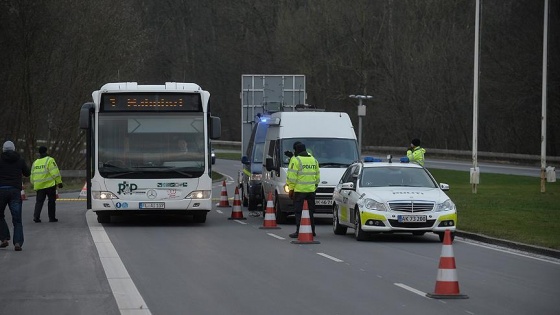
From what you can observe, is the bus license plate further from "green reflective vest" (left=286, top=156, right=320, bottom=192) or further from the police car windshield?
the police car windshield

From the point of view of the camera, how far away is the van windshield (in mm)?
27892

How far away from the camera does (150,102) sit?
86.2ft

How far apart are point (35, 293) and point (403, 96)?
5940 cm

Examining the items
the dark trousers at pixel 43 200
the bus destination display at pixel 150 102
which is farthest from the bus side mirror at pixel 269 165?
the dark trousers at pixel 43 200

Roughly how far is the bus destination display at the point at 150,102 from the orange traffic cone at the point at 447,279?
13.6 metres

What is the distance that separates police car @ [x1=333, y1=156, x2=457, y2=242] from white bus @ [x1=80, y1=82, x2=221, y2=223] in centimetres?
399

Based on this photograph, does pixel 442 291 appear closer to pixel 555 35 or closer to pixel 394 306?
pixel 394 306

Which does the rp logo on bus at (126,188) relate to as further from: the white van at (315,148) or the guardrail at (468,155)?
the guardrail at (468,155)

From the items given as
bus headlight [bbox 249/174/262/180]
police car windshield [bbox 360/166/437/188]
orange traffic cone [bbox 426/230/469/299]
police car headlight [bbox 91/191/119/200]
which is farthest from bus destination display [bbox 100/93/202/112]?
orange traffic cone [bbox 426/230/469/299]

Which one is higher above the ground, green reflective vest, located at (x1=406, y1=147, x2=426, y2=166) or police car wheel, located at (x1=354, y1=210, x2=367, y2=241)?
green reflective vest, located at (x1=406, y1=147, x2=426, y2=166)

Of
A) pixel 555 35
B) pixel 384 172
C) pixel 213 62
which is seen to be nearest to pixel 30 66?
pixel 555 35

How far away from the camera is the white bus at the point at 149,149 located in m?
25.7

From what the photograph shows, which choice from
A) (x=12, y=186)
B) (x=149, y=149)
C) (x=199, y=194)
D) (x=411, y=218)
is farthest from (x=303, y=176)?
(x=12, y=186)

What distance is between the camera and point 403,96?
2844 inches
